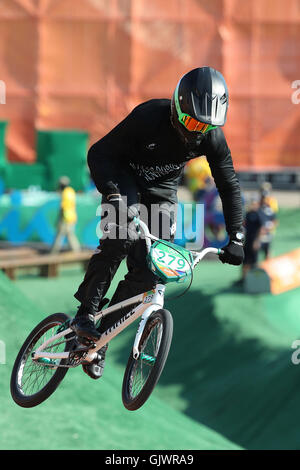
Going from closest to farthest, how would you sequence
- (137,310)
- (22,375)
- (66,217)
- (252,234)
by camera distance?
(137,310)
(22,375)
(252,234)
(66,217)

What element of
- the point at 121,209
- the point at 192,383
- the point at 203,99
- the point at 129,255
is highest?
the point at 203,99

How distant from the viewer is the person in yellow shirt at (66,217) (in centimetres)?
2031

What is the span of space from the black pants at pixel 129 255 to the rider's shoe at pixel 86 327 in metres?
0.06

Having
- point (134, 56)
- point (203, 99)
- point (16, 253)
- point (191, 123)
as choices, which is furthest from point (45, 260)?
point (203, 99)

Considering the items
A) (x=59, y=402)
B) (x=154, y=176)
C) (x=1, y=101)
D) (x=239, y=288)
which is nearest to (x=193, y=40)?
(x=1, y=101)

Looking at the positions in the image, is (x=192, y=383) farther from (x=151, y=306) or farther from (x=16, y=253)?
(x=151, y=306)

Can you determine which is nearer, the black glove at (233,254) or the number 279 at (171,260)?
the number 279 at (171,260)

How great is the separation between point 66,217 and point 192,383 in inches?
236

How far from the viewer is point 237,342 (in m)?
16.5

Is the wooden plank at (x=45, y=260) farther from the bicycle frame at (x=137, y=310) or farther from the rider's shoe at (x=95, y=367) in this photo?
the rider's shoe at (x=95, y=367)

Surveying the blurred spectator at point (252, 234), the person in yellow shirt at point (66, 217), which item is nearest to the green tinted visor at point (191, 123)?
the blurred spectator at point (252, 234)

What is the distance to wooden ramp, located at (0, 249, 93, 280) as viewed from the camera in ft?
66.4

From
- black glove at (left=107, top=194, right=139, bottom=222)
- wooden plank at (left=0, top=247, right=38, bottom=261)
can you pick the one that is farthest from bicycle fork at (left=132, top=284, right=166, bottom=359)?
wooden plank at (left=0, top=247, right=38, bottom=261)

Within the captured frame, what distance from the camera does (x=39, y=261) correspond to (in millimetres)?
20703
